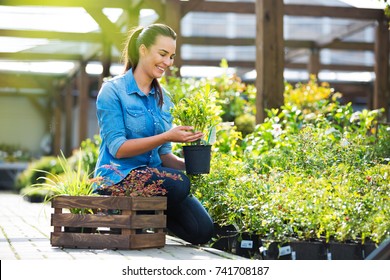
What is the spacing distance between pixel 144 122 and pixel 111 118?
7.1 inches

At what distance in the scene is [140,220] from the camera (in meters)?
3.44

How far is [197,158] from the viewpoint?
144 inches

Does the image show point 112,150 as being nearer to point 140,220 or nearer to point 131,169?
point 131,169

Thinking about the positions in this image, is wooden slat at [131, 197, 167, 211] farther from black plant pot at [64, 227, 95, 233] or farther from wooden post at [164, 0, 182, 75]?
wooden post at [164, 0, 182, 75]

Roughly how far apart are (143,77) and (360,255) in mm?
1332

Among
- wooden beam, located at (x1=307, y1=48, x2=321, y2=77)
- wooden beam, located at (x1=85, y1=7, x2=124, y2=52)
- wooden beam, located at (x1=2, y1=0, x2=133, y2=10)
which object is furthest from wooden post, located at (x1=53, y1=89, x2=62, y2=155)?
wooden beam, located at (x1=2, y1=0, x2=133, y2=10)

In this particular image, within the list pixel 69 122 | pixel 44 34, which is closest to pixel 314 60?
pixel 44 34

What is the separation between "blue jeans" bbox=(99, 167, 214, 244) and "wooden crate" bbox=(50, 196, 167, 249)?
0.10 m

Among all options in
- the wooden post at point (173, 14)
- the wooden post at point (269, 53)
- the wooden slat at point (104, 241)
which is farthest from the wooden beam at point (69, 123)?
the wooden slat at point (104, 241)

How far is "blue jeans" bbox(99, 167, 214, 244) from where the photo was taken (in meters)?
3.62

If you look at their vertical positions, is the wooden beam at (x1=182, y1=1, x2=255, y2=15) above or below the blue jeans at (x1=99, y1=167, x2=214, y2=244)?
above

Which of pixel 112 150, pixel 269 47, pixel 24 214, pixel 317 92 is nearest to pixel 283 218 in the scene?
pixel 112 150

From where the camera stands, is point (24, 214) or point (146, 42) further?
point (24, 214)

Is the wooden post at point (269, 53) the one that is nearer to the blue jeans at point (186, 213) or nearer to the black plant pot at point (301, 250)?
the blue jeans at point (186, 213)
